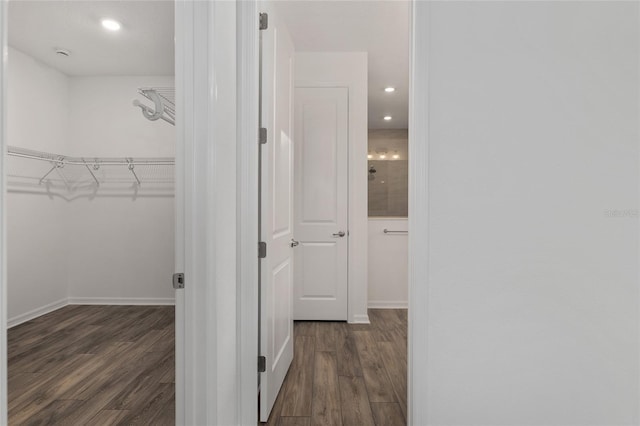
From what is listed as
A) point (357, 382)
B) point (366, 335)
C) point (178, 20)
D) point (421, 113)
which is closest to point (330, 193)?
point (366, 335)

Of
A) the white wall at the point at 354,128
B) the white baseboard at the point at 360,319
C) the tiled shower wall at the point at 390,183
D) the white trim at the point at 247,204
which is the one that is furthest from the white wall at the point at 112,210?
the tiled shower wall at the point at 390,183

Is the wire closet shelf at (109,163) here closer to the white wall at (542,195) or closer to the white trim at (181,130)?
the white trim at (181,130)

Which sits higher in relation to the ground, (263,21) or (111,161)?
(263,21)

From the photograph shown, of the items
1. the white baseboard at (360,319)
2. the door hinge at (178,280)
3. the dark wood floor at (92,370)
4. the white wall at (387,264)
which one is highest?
the door hinge at (178,280)

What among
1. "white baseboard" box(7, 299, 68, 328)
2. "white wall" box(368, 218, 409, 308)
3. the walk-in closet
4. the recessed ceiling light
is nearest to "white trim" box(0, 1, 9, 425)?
the walk-in closet

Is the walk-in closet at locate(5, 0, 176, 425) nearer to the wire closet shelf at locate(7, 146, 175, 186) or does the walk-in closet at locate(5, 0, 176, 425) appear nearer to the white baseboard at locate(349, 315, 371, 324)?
the wire closet shelf at locate(7, 146, 175, 186)

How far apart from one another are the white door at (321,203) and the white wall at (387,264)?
63 cm

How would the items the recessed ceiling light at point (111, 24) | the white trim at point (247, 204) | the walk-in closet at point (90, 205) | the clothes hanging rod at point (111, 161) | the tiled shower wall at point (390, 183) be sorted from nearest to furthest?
the white trim at point (247, 204) < the walk-in closet at point (90, 205) < the recessed ceiling light at point (111, 24) < the clothes hanging rod at point (111, 161) < the tiled shower wall at point (390, 183)

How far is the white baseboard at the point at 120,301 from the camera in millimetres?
4215

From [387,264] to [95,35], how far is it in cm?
360

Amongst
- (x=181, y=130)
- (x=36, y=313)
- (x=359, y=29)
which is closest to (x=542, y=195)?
(x=181, y=130)

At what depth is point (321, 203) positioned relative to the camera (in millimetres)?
3688

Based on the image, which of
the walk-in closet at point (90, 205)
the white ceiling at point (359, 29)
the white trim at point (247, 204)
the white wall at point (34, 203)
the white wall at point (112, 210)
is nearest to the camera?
the white trim at point (247, 204)

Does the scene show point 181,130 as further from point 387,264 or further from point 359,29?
point 387,264
